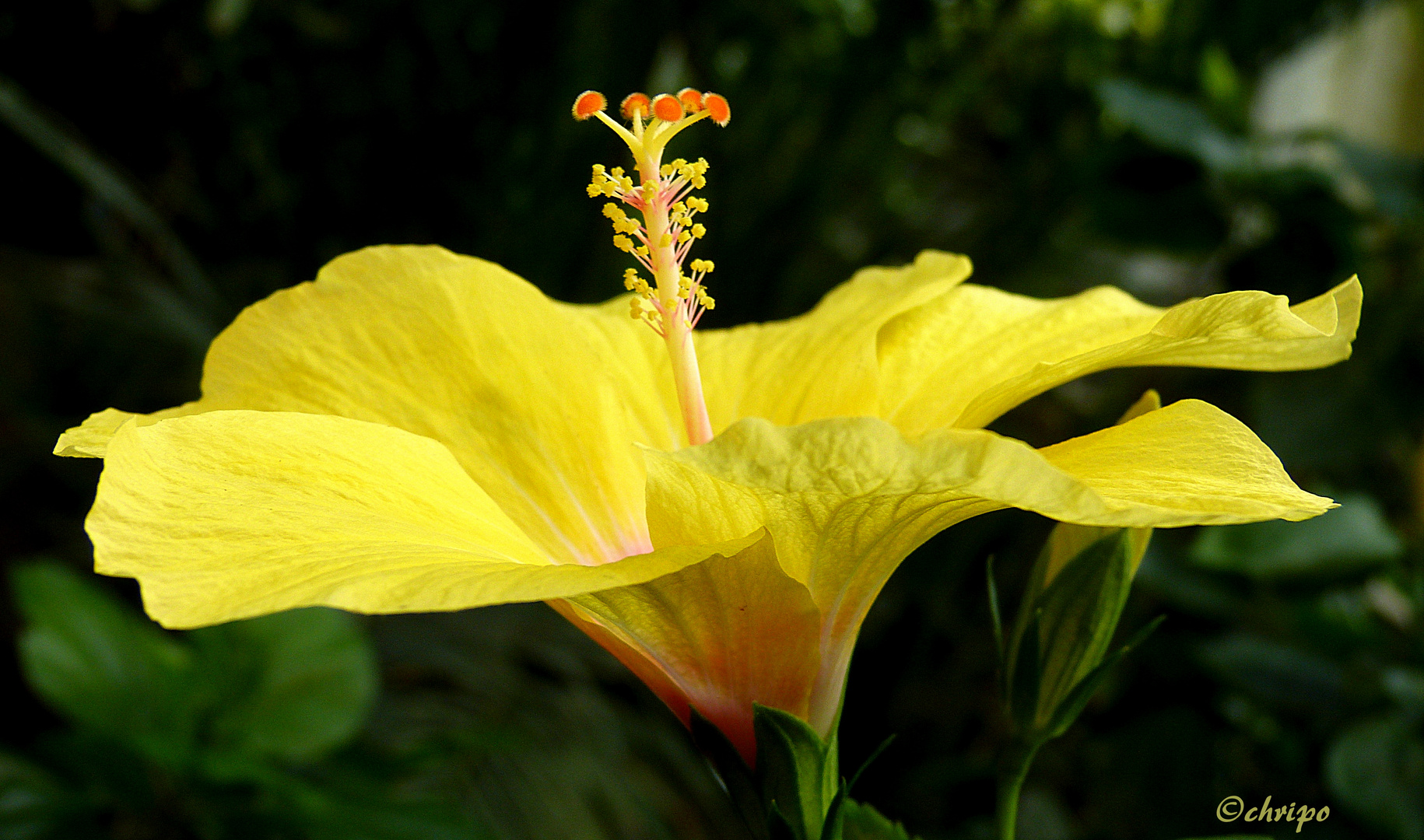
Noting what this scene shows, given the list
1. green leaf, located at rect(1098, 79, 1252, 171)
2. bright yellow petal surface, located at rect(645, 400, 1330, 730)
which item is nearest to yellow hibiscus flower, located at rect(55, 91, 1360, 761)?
bright yellow petal surface, located at rect(645, 400, 1330, 730)

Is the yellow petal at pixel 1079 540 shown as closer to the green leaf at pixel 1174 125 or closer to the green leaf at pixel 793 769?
the green leaf at pixel 793 769

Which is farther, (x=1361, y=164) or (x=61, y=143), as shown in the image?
(x=1361, y=164)

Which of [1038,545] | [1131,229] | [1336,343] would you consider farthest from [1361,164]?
[1336,343]

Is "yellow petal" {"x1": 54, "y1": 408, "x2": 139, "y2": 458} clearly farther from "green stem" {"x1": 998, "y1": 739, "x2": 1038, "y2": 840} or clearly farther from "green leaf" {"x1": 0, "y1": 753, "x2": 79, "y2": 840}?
"green leaf" {"x1": 0, "y1": 753, "x2": 79, "y2": 840}

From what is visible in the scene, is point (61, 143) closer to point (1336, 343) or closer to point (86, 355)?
point (86, 355)

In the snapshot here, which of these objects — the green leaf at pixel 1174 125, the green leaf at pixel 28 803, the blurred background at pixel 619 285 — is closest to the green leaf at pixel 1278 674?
the blurred background at pixel 619 285

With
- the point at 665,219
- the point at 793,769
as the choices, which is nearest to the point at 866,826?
the point at 793,769
